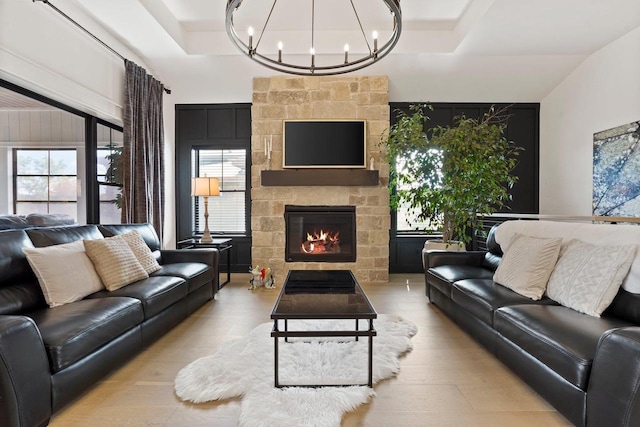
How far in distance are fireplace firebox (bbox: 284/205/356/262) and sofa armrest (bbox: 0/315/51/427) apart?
337 cm

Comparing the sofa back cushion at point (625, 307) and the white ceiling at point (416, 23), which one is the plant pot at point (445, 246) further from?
the white ceiling at point (416, 23)

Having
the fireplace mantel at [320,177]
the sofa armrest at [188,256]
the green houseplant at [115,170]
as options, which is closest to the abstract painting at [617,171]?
the fireplace mantel at [320,177]

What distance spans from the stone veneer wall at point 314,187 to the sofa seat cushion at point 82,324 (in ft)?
8.39

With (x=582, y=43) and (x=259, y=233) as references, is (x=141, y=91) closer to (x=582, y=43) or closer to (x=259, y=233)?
(x=259, y=233)

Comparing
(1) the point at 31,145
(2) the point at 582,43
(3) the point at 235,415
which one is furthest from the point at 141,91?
(2) the point at 582,43

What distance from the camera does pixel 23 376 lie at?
1434 millimetres

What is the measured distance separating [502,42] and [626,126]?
1597 millimetres

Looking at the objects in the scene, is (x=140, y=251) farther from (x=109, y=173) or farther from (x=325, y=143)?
(x=325, y=143)

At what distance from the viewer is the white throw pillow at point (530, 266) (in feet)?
7.84

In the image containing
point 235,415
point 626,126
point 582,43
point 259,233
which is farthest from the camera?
point 259,233

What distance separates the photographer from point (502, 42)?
13.2ft

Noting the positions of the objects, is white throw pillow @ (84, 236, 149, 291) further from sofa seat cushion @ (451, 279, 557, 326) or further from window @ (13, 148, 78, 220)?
sofa seat cushion @ (451, 279, 557, 326)

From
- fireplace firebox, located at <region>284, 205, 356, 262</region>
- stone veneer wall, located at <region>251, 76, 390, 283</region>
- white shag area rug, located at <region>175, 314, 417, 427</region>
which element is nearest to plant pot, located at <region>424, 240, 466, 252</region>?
stone veneer wall, located at <region>251, 76, 390, 283</region>

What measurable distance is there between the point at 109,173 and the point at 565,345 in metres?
4.40
